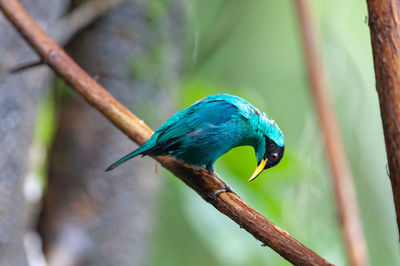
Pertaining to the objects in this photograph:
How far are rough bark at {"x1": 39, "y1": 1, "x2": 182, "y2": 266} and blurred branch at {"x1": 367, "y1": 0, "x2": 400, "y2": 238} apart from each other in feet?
7.15

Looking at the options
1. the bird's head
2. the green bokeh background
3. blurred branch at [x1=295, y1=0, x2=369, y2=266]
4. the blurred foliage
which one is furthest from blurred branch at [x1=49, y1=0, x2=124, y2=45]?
the bird's head

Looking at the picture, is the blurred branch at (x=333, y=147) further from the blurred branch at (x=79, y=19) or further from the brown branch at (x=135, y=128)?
the blurred branch at (x=79, y=19)

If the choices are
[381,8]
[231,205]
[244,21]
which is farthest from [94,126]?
[244,21]

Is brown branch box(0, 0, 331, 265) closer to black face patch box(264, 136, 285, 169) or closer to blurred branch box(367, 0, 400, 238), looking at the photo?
black face patch box(264, 136, 285, 169)

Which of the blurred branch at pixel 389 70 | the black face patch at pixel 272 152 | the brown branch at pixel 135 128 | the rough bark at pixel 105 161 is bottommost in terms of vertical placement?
the rough bark at pixel 105 161

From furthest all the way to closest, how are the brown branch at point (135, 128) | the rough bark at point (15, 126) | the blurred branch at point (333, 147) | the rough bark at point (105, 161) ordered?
the rough bark at point (105, 161) < the rough bark at point (15, 126) < the blurred branch at point (333, 147) < the brown branch at point (135, 128)

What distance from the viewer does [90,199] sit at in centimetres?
339

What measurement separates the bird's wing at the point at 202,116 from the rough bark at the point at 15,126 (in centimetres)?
131

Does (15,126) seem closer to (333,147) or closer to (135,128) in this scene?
(135,128)

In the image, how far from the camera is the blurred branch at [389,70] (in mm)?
1438

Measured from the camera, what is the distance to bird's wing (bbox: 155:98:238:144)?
1943 millimetres

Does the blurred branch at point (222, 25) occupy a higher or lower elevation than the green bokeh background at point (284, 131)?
higher

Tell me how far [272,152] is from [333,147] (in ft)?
3.05

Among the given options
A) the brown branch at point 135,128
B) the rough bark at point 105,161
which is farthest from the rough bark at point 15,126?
the brown branch at point 135,128
